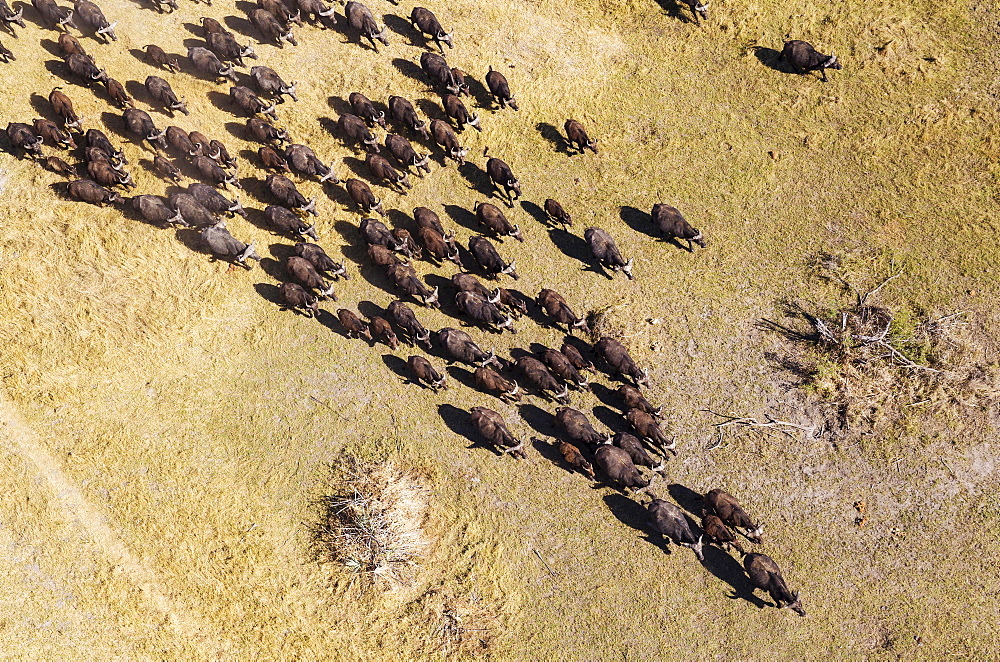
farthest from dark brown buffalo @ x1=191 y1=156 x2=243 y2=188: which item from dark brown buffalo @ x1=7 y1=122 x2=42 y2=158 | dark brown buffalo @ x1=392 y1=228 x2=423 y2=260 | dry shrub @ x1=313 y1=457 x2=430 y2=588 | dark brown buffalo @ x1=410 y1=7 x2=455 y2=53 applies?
dry shrub @ x1=313 y1=457 x2=430 y2=588

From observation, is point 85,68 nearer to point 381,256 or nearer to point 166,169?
point 166,169

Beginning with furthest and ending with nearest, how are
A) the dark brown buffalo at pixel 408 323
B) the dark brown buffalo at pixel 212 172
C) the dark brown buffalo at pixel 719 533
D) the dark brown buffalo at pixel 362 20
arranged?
the dark brown buffalo at pixel 362 20, the dark brown buffalo at pixel 212 172, the dark brown buffalo at pixel 408 323, the dark brown buffalo at pixel 719 533

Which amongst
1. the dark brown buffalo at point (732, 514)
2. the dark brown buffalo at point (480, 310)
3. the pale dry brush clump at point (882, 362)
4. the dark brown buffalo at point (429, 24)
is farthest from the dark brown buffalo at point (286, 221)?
the pale dry brush clump at point (882, 362)

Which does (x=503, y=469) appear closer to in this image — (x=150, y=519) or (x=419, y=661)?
(x=419, y=661)

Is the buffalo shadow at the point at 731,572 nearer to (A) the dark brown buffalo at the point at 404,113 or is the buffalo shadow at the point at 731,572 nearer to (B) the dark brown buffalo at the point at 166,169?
(A) the dark brown buffalo at the point at 404,113

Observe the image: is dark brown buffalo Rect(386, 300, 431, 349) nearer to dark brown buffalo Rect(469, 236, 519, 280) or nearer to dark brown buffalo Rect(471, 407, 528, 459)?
dark brown buffalo Rect(471, 407, 528, 459)

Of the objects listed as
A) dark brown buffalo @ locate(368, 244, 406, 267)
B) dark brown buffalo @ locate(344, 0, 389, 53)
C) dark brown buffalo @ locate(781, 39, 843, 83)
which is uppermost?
dark brown buffalo @ locate(781, 39, 843, 83)

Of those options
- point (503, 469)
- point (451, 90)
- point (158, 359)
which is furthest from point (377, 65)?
point (503, 469)
